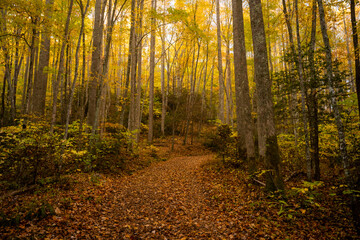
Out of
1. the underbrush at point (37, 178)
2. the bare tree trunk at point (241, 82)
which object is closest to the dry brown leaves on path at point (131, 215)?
the underbrush at point (37, 178)

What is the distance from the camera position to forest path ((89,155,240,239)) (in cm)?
379

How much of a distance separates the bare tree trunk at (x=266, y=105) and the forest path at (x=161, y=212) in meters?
1.70

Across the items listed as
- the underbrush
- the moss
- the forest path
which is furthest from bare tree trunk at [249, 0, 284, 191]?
Result: the underbrush

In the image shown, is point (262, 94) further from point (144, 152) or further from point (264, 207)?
point (144, 152)

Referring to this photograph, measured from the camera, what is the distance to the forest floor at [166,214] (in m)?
3.54

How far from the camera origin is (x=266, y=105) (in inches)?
194

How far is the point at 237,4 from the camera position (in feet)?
25.9

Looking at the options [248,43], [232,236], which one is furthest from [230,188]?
[248,43]

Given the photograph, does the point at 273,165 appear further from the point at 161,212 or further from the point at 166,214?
the point at 161,212

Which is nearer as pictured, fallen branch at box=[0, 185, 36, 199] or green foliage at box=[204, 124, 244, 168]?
fallen branch at box=[0, 185, 36, 199]

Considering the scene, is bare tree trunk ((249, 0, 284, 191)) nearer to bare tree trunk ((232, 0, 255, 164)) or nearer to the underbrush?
bare tree trunk ((232, 0, 255, 164))

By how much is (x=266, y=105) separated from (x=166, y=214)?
3.82m

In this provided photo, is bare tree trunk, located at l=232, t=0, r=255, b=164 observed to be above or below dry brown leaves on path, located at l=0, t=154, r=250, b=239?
above

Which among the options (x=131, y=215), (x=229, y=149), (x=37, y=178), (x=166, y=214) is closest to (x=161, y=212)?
(x=166, y=214)
